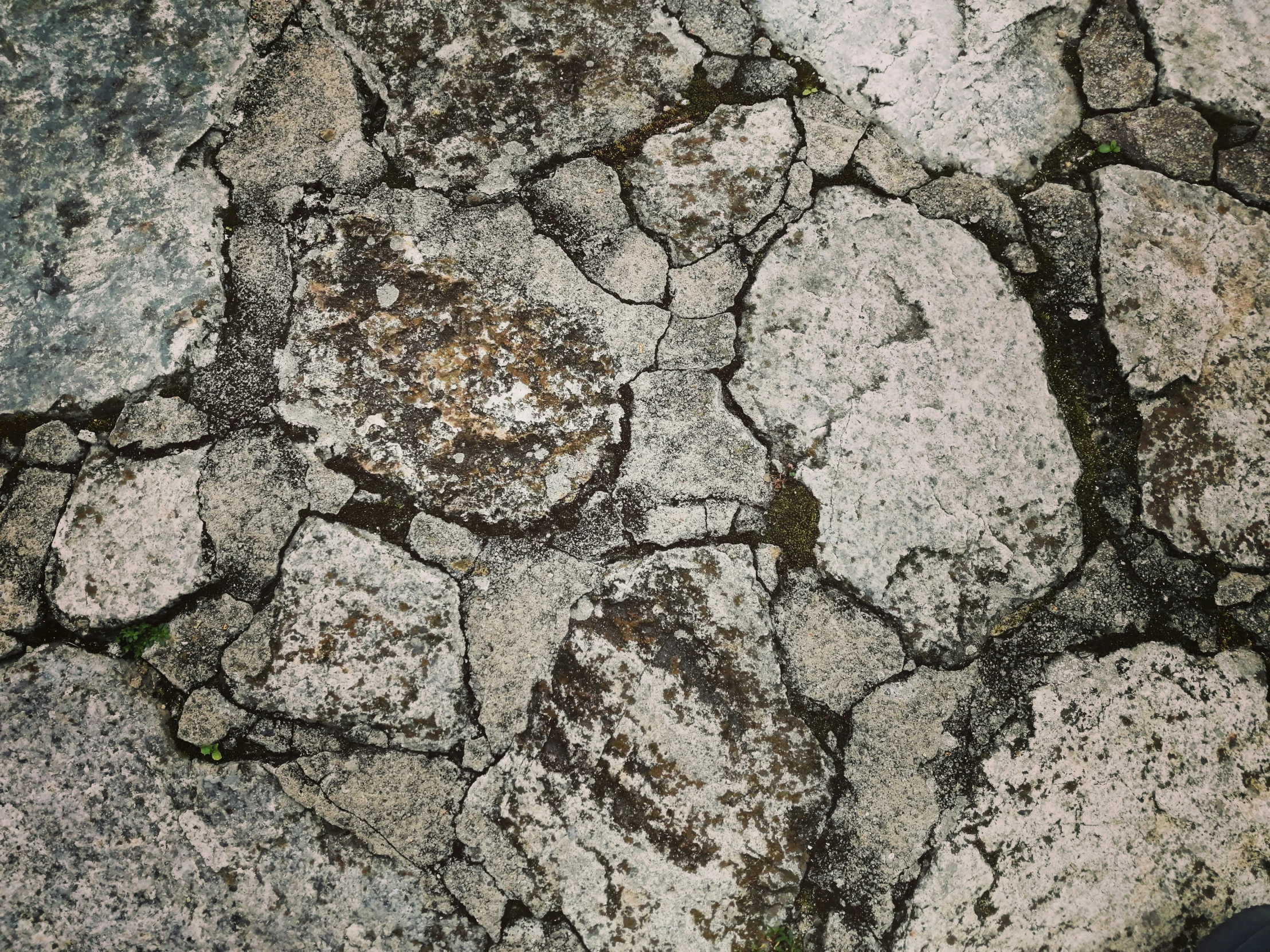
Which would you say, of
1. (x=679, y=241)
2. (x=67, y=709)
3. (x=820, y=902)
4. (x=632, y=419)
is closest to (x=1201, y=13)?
(x=679, y=241)

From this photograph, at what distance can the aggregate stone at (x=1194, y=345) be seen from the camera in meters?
1.48

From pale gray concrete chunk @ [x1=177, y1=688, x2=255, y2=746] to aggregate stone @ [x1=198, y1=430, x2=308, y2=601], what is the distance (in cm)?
19

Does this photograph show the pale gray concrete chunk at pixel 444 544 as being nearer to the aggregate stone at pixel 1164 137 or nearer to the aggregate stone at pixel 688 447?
the aggregate stone at pixel 688 447

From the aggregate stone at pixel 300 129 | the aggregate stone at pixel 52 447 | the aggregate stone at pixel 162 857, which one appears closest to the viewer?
the aggregate stone at pixel 162 857

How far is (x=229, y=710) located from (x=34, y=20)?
149 cm

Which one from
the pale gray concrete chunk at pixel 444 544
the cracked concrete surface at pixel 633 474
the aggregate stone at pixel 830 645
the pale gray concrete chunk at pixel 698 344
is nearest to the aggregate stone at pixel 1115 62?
the cracked concrete surface at pixel 633 474

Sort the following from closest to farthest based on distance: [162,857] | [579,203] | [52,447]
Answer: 1. [162,857]
2. [52,447]
3. [579,203]

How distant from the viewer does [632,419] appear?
4.81ft

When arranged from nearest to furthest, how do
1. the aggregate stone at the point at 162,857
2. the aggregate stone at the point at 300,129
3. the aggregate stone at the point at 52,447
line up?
the aggregate stone at the point at 162,857 → the aggregate stone at the point at 52,447 → the aggregate stone at the point at 300,129

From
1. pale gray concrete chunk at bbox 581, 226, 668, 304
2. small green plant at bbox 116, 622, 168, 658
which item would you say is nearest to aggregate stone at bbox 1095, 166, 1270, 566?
pale gray concrete chunk at bbox 581, 226, 668, 304

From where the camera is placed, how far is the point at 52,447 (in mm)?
1425

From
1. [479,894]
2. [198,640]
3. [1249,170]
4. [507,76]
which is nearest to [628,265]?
[507,76]

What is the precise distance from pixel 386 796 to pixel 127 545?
684 millimetres

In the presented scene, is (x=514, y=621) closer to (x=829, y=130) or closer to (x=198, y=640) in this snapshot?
A: (x=198, y=640)
